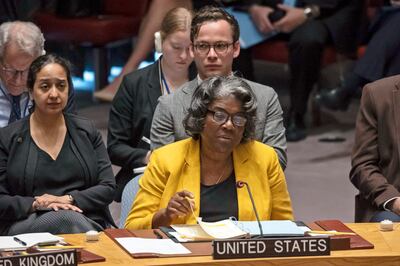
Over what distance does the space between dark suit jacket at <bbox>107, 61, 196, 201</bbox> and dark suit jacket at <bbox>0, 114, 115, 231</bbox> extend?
0.51 meters

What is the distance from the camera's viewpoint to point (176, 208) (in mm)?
4758

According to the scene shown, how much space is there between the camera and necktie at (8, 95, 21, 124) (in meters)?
5.90

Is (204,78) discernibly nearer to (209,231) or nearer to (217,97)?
(217,97)

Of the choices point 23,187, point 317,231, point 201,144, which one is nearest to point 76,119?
point 23,187

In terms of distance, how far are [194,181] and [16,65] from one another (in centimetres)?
126

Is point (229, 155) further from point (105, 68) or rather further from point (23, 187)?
point (105, 68)

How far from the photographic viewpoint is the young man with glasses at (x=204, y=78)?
5578 mm

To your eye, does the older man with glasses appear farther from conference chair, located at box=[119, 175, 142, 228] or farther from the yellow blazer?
the yellow blazer

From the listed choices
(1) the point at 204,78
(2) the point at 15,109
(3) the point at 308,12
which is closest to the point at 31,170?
(2) the point at 15,109

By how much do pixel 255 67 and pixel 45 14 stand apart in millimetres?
1881

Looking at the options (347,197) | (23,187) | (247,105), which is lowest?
(347,197)

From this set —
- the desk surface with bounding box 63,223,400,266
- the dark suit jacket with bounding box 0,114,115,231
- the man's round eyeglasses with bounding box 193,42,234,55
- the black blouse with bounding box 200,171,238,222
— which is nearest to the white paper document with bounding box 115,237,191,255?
the desk surface with bounding box 63,223,400,266

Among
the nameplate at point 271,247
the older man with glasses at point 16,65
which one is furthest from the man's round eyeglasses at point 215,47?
the nameplate at point 271,247

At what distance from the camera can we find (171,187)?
4.99 metres
